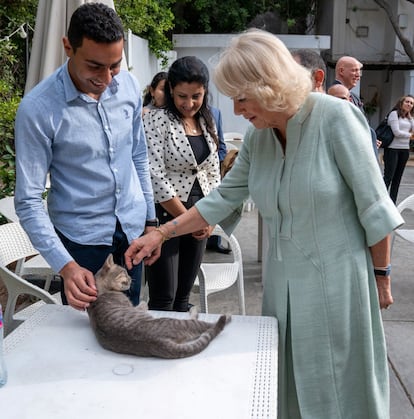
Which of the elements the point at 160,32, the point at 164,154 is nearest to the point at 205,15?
the point at 160,32

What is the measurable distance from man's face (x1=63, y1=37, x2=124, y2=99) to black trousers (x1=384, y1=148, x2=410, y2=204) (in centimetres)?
734

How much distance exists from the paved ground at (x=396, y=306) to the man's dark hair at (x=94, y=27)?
2.56 metres

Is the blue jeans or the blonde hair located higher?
the blonde hair

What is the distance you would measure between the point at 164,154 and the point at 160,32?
7.96 meters

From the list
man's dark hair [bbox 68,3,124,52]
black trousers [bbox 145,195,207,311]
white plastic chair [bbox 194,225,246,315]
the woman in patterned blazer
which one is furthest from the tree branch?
man's dark hair [bbox 68,3,124,52]

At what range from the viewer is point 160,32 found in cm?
1031

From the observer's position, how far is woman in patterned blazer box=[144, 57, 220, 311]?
2953mm

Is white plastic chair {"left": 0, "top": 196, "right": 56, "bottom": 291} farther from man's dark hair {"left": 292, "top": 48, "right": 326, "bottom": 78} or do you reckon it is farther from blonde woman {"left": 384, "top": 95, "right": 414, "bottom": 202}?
blonde woman {"left": 384, "top": 95, "right": 414, "bottom": 202}

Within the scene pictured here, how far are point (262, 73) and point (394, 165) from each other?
292 inches

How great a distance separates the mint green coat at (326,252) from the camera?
1.77 meters

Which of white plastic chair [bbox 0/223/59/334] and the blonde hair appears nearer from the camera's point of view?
the blonde hair

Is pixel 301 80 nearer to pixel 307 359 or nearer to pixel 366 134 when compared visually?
pixel 366 134

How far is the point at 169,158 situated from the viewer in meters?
3.06

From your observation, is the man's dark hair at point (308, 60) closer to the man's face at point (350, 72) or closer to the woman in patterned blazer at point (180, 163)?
the woman in patterned blazer at point (180, 163)
